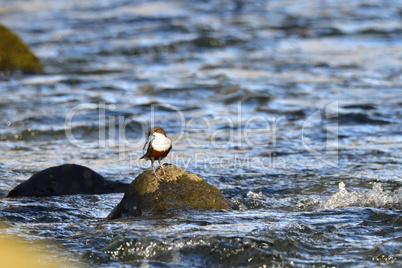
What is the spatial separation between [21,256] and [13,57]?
30.1ft

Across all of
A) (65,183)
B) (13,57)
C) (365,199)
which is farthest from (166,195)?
(13,57)

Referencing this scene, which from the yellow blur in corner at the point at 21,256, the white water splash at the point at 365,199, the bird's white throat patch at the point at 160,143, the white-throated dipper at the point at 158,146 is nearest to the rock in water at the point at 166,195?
the white-throated dipper at the point at 158,146

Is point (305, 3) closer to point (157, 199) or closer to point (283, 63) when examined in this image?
point (283, 63)

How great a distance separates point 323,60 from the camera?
40.7 feet

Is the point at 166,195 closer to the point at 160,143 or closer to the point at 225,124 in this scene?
the point at 160,143

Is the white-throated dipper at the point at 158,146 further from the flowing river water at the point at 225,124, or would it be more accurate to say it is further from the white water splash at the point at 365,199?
the white water splash at the point at 365,199

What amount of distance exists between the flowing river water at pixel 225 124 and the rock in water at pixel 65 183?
0.14m

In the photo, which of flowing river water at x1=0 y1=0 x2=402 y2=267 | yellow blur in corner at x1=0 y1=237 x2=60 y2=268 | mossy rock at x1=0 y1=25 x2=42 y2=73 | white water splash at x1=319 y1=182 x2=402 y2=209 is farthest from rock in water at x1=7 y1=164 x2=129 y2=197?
mossy rock at x1=0 y1=25 x2=42 y2=73

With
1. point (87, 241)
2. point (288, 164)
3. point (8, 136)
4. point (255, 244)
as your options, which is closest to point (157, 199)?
point (87, 241)

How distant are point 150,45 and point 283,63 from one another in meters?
3.61

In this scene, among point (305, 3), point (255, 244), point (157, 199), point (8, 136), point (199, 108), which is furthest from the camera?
point (305, 3)

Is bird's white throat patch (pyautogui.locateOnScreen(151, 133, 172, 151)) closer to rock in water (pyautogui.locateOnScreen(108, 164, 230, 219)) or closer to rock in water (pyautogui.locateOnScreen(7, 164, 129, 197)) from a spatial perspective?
rock in water (pyautogui.locateOnScreen(108, 164, 230, 219))

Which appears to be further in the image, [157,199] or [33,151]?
[33,151]

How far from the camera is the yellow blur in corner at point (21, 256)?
3533 mm
